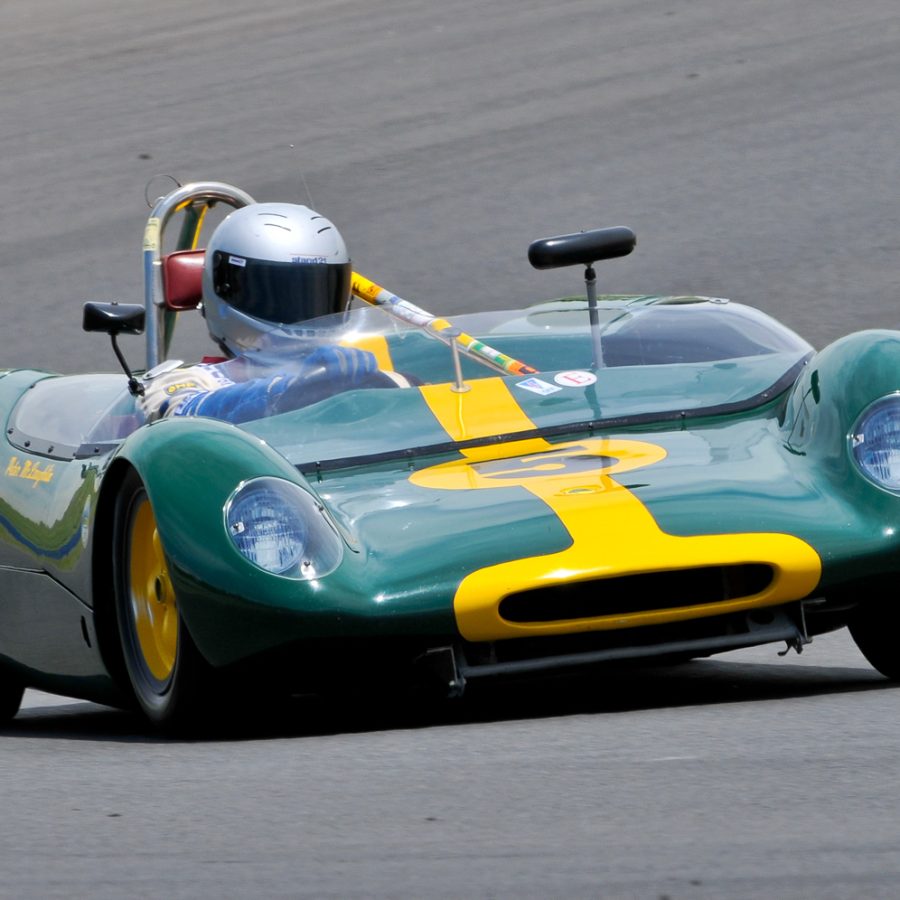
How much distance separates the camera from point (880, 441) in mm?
4832

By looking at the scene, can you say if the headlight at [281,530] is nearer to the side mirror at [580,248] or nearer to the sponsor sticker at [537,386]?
the sponsor sticker at [537,386]

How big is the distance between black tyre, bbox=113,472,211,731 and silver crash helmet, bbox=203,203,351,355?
996 millimetres

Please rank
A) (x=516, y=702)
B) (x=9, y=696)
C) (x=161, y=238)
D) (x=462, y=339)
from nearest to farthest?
(x=516, y=702) → (x=462, y=339) → (x=9, y=696) → (x=161, y=238)

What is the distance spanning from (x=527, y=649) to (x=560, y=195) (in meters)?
8.67

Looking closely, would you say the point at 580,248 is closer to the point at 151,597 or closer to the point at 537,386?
the point at 537,386

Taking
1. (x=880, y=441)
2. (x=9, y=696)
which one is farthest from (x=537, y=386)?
(x=9, y=696)

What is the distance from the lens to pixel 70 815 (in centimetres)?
365

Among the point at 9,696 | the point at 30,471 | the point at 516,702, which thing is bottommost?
the point at 9,696

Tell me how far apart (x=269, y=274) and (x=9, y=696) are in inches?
54.0

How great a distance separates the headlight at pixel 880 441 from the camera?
4.76 meters

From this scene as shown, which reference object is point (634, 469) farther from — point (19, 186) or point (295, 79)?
point (295, 79)

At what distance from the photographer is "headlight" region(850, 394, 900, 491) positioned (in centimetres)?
476

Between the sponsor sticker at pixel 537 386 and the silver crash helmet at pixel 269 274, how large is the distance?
0.72m

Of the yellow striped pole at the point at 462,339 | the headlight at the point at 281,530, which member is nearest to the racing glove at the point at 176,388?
the yellow striped pole at the point at 462,339
